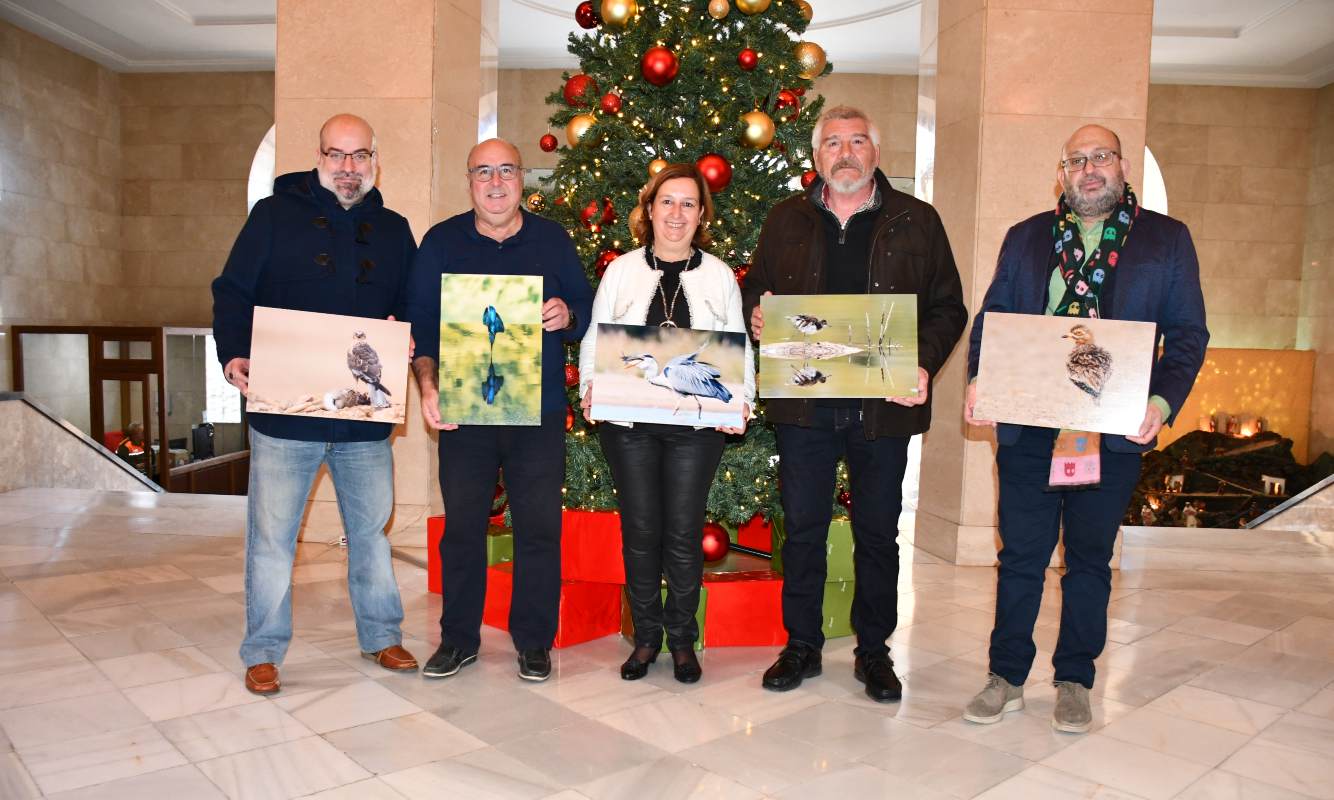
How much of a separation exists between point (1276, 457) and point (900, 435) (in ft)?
34.5

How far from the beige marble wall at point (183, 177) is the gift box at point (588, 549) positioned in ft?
34.2

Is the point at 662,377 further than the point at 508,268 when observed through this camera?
No

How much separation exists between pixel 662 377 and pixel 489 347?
56 cm

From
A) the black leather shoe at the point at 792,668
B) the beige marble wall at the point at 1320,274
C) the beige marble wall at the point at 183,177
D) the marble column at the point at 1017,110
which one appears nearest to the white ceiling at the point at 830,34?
the beige marble wall at the point at 183,177

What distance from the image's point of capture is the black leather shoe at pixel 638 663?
3299 mm

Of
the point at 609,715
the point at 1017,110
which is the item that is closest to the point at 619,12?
the point at 1017,110

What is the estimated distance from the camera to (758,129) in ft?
12.7

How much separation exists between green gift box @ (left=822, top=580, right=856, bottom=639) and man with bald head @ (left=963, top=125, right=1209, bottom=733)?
841 mm

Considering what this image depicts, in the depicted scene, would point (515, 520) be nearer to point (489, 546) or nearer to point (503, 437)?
point (503, 437)

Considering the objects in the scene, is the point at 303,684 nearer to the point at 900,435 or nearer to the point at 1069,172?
the point at 900,435

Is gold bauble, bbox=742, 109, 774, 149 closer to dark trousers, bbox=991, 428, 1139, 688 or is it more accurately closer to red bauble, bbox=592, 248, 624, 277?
red bauble, bbox=592, 248, 624, 277

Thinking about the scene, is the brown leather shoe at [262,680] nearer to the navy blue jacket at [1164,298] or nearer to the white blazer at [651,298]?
the white blazer at [651,298]

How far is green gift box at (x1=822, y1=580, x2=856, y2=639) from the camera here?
3.83 m

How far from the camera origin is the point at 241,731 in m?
2.78
